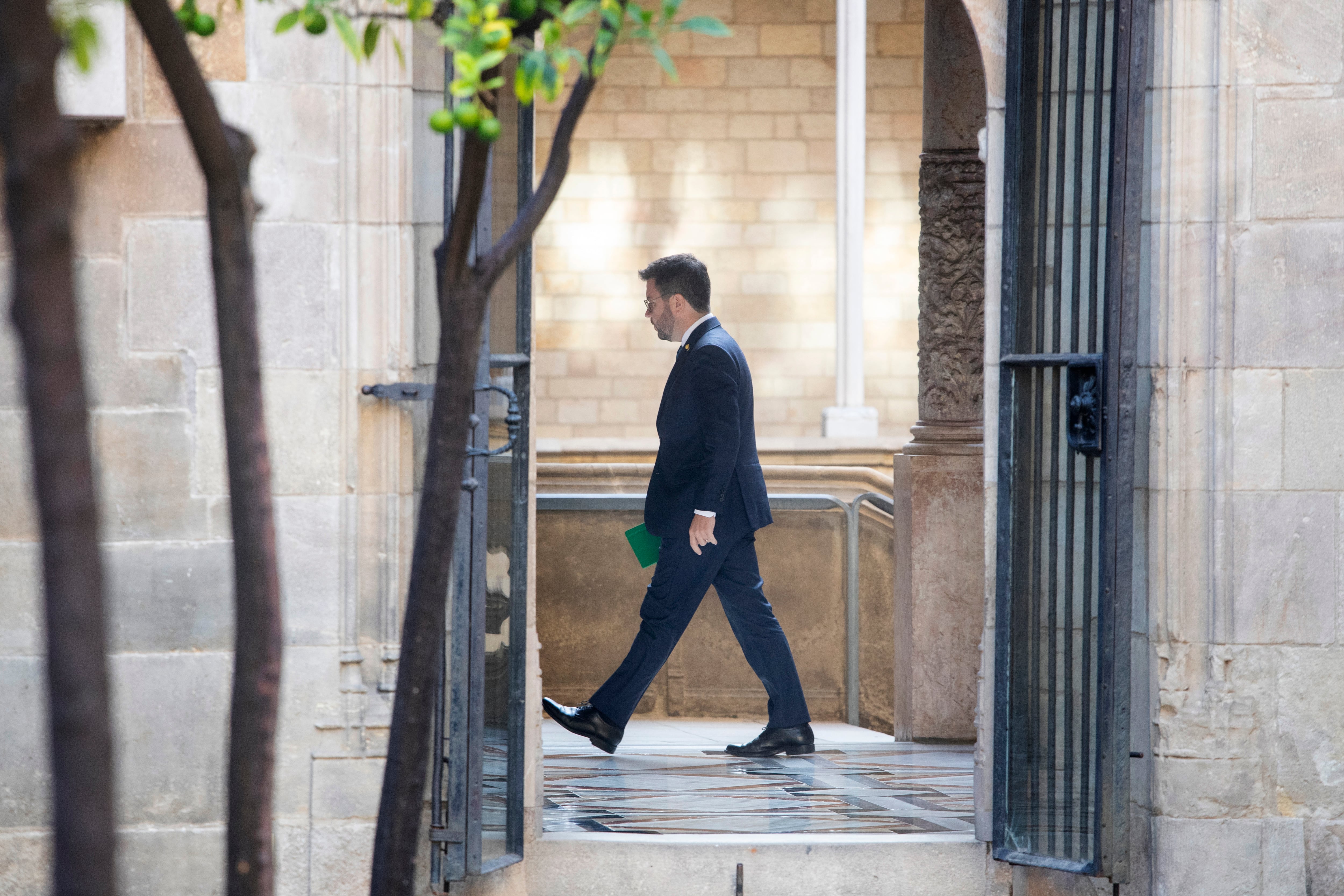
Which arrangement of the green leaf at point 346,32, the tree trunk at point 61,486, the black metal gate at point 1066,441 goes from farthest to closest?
the black metal gate at point 1066,441
the green leaf at point 346,32
the tree trunk at point 61,486

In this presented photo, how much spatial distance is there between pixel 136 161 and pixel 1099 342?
261 centimetres

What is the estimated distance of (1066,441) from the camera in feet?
12.9

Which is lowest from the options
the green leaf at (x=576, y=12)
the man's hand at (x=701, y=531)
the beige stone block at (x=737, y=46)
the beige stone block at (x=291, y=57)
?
the man's hand at (x=701, y=531)

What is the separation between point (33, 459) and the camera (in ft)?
5.16

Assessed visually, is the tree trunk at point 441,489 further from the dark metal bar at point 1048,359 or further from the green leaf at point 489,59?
the dark metal bar at point 1048,359

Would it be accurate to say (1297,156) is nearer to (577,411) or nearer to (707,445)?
(707,445)

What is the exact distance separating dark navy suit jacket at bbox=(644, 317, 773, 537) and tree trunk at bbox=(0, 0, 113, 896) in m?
3.50

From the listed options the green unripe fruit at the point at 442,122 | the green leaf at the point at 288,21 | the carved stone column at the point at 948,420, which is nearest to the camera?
the green unripe fruit at the point at 442,122

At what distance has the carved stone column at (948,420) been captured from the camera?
5.96m

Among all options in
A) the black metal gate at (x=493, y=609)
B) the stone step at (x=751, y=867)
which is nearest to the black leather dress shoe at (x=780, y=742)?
the stone step at (x=751, y=867)

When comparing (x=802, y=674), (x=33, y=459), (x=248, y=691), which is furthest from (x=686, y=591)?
(x=33, y=459)

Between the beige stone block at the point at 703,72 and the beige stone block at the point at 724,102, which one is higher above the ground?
the beige stone block at the point at 703,72

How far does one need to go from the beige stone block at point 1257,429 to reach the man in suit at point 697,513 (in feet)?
5.79

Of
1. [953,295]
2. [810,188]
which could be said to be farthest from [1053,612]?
[810,188]
